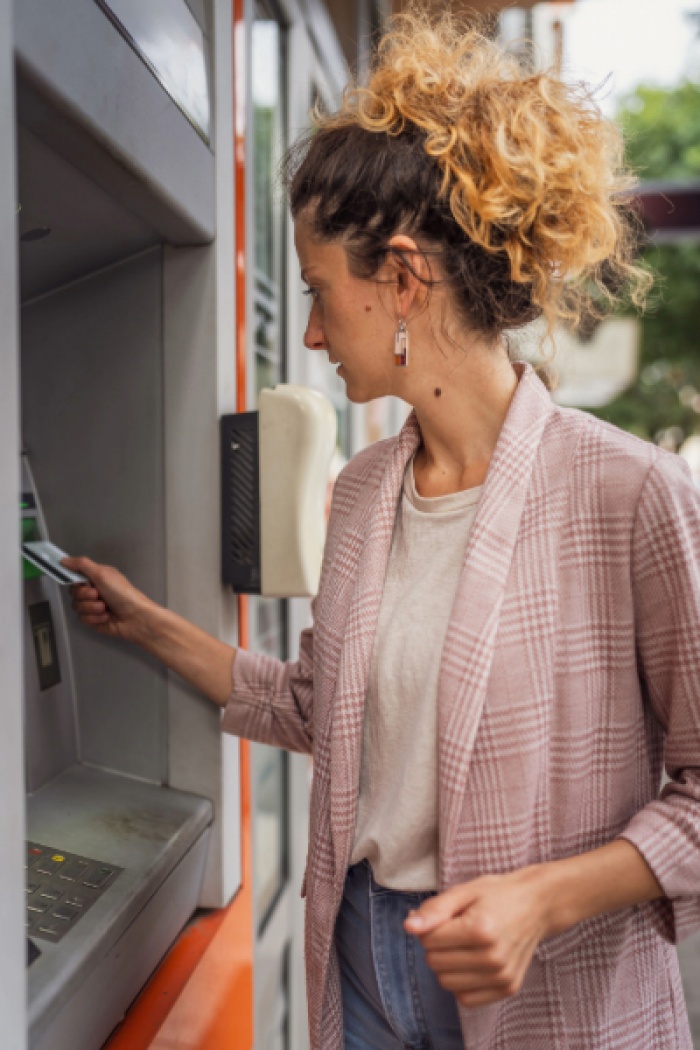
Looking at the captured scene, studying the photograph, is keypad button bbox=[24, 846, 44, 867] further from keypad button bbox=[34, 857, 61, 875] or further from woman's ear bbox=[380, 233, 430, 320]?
woman's ear bbox=[380, 233, 430, 320]

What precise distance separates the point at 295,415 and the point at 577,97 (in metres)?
0.62

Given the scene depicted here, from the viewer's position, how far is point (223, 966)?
5.11 feet

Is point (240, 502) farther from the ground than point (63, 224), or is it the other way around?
point (63, 224)

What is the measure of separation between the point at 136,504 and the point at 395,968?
0.81 metres

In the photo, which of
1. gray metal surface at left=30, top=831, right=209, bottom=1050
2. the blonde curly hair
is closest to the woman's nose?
the blonde curly hair

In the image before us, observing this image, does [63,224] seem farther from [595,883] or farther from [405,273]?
[595,883]

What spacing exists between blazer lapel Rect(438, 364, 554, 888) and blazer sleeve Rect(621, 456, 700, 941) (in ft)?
0.48

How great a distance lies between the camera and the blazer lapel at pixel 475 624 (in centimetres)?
105

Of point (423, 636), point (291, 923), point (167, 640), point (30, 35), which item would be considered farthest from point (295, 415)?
point (291, 923)

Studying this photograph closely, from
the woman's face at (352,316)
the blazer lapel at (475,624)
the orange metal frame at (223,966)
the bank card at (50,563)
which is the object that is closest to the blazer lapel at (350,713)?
the blazer lapel at (475,624)

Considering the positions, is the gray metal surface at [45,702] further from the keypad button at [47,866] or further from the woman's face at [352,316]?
the woman's face at [352,316]

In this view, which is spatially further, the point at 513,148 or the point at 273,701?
the point at 273,701

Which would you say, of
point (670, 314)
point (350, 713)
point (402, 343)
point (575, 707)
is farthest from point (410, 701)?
point (670, 314)

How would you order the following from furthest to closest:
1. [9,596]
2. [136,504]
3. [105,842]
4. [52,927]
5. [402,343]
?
1. [136,504]
2. [105,842]
3. [402,343]
4. [52,927]
5. [9,596]
